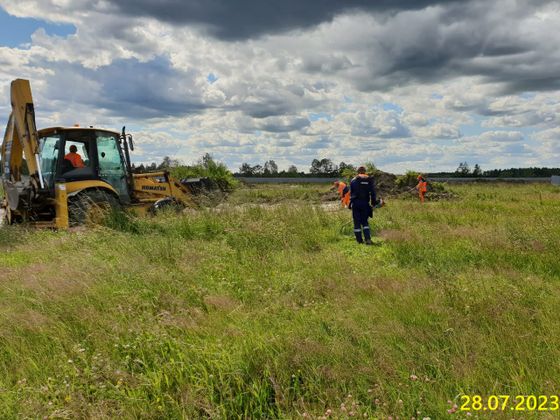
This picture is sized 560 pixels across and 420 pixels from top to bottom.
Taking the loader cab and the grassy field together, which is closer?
the grassy field

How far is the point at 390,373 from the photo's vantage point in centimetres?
357

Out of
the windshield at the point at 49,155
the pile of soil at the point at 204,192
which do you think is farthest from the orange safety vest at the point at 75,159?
the pile of soil at the point at 204,192

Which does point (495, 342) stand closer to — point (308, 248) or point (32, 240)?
point (308, 248)

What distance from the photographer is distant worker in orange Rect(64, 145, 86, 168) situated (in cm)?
1209

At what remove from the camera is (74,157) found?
1215 cm

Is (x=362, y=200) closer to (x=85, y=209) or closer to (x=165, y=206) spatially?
(x=165, y=206)

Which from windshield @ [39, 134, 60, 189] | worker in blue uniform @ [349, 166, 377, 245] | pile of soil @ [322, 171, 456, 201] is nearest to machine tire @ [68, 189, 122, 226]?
windshield @ [39, 134, 60, 189]

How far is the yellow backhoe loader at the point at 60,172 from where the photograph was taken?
10977mm

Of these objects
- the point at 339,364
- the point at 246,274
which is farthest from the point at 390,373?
the point at 246,274

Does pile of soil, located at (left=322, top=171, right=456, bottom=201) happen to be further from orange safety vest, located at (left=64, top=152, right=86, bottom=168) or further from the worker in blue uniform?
orange safety vest, located at (left=64, top=152, right=86, bottom=168)

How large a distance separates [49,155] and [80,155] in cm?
75

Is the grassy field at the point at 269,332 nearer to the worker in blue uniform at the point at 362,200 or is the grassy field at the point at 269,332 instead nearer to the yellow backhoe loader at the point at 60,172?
the worker in blue uniform at the point at 362,200

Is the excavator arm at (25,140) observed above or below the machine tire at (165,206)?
above

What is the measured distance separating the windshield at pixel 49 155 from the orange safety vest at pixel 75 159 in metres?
0.31
